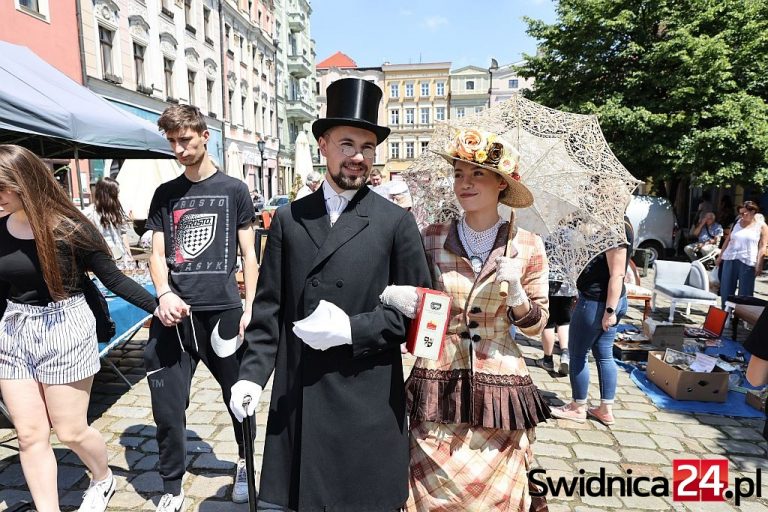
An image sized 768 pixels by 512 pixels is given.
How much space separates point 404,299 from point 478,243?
0.65 m

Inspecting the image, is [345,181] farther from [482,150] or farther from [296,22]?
[296,22]

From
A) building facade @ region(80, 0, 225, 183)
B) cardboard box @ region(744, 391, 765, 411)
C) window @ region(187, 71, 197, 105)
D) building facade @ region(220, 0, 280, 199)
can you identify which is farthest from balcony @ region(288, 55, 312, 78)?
cardboard box @ region(744, 391, 765, 411)

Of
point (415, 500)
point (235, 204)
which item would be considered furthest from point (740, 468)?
point (235, 204)

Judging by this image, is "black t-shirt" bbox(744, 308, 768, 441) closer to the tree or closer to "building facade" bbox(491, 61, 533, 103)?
the tree

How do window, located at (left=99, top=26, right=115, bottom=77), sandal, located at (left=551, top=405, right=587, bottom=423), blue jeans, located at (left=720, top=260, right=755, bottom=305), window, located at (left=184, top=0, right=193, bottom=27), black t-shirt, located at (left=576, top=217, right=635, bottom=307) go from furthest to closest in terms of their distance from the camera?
window, located at (left=184, top=0, right=193, bottom=27) < window, located at (left=99, top=26, right=115, bottom=77) < blue jeans, located at (left=720, top=260, right=755, bottom=305) < sandal, located at (left=551, top=405, right=587, bottom=423) < black t-shirt, located at (left=576, top=217, right=635, bottom=307)

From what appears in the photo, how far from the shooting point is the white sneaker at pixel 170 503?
2709 mm

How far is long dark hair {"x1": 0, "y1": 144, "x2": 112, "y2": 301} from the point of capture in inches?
93.2

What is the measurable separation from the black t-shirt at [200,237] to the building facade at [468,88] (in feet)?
186

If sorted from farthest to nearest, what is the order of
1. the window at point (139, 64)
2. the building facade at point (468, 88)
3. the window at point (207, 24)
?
the building facade at point (468, 88) < the window at point (207, 24) < the window at point (139, 64)

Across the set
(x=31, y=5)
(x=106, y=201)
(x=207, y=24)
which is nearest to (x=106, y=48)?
(x=31, y=5)

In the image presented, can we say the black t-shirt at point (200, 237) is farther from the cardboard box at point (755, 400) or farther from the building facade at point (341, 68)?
the building facade at point (341, 68)

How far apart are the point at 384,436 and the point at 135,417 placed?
3213 mm

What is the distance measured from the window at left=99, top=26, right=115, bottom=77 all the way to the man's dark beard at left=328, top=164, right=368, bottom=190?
18136 millimetres

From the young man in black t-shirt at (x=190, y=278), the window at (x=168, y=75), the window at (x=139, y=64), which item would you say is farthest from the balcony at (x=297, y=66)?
the young man in black t-shirt at (x=190, y=278)
